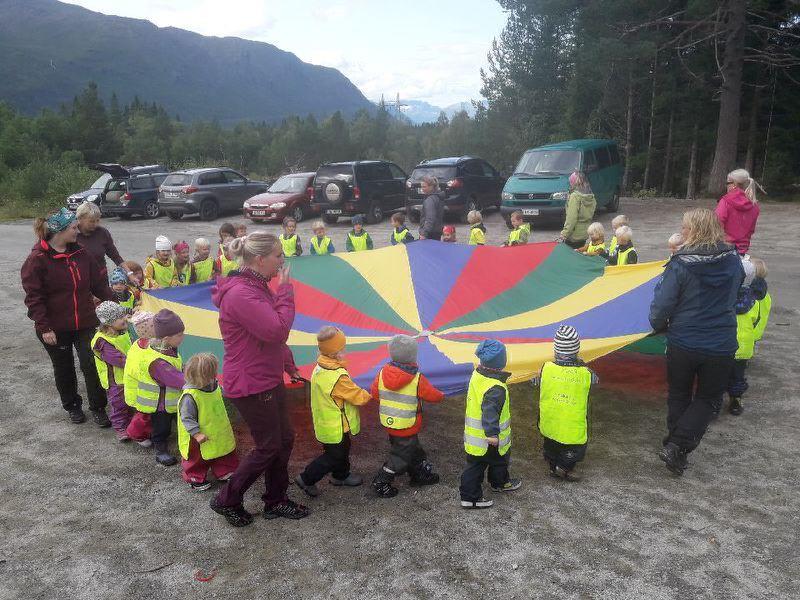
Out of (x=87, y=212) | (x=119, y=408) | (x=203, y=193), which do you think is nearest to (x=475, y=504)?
(x=119, y=408)

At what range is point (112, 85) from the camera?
587 ft

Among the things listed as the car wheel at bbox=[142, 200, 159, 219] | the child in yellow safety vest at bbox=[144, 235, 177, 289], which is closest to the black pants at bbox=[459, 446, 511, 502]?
the child in yellow safety vest at bbox=[144, 235, 177, 289]

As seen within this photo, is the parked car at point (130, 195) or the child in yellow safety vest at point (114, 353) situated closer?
the child in yellow safety vest at point (114, 353)

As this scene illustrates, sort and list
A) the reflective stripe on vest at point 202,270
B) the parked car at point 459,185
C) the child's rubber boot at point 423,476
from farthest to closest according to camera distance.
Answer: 1. the parked car at point 459,185
2. the reflective stripe on vest at point 202,270
3. the child's rubber boot at point 423,476

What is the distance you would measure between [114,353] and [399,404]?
257 cm

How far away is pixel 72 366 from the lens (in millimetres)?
5426

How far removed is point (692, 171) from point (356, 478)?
82.2 ft

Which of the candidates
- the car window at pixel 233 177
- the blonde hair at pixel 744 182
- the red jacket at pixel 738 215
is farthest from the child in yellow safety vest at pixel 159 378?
the car window at pixel 233 177

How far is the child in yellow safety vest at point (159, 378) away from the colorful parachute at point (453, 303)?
582mm

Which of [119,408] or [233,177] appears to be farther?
[233,177]

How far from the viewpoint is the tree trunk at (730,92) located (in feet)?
59.8

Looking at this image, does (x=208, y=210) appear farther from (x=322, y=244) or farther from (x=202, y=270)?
(x=202, y=270)

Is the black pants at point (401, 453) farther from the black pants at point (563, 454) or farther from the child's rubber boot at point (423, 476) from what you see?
the black pants at point (563, 454)

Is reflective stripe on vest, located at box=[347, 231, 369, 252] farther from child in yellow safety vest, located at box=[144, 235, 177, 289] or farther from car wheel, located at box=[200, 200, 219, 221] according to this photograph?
car wheel, located at box=[200, 200, 219, 221]
